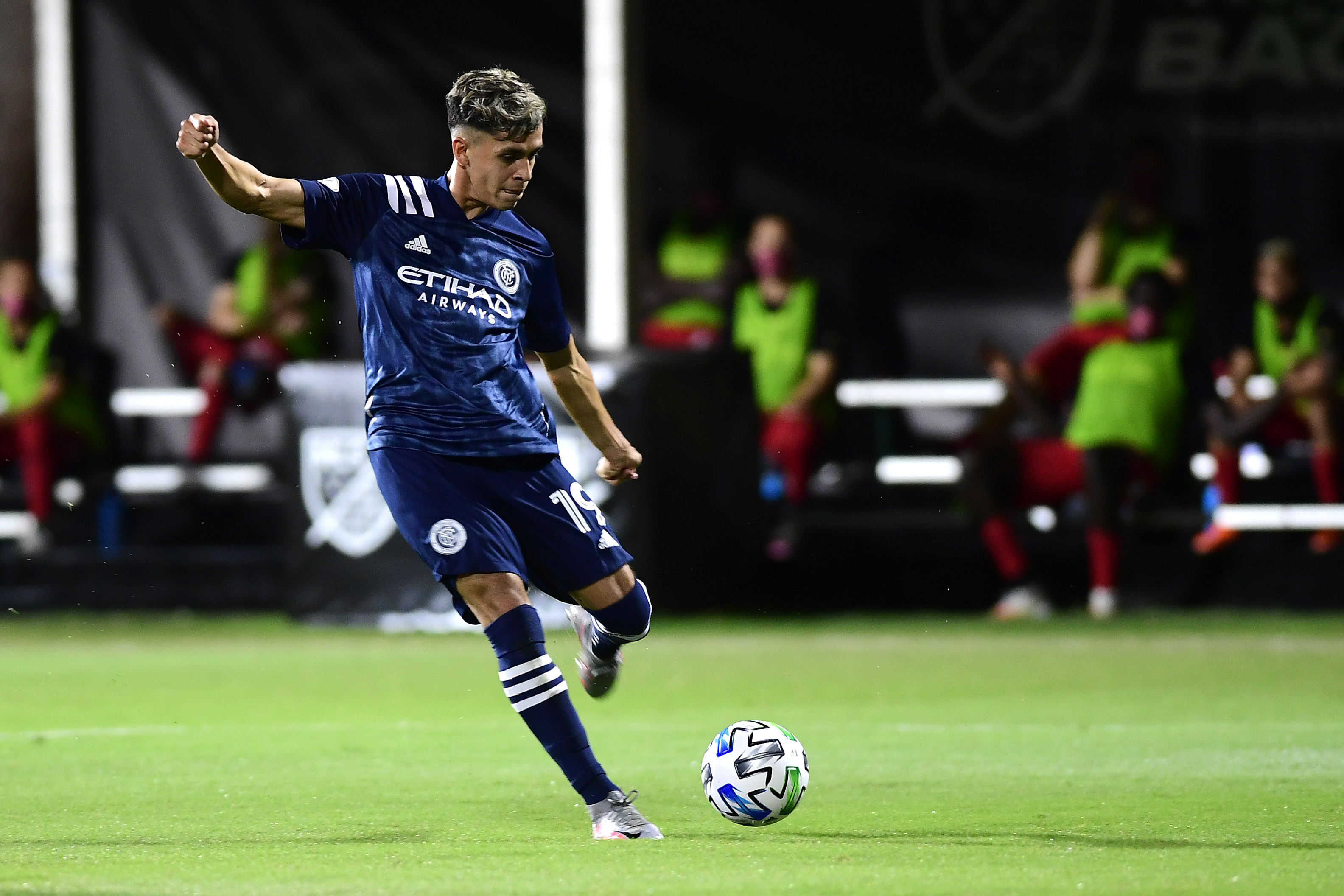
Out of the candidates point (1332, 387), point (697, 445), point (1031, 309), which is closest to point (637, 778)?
point (697, 445)

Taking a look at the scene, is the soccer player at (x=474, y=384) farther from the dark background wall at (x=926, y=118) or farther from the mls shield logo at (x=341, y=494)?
the dark background wall at (x=926, y=118)

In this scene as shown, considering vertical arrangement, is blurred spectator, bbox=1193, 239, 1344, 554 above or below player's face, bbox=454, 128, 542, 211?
below

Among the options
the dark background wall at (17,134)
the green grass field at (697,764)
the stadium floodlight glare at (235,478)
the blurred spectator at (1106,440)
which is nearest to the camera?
the green grass field at (697,764)

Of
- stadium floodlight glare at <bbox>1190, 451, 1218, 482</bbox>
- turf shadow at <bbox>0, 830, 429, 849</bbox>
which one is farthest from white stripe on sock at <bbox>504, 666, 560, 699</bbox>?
stadium floodlight glare at <bbox>1190, 451, 1218, 482</bbox>

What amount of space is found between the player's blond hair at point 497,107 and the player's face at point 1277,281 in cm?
779

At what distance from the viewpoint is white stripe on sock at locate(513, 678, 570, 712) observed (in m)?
5.63

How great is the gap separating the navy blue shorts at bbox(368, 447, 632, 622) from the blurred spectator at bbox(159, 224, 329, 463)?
27.1 ft

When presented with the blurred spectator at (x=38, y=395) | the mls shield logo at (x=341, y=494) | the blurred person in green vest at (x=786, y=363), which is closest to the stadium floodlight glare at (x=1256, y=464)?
the blurred person in green vest at (x=786, y=363)

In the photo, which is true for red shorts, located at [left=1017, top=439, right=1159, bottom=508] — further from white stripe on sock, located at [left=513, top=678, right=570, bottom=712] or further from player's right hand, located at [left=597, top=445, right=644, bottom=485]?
white stripe on sock, located at [left=513, top=678, right=570, bottom=712]

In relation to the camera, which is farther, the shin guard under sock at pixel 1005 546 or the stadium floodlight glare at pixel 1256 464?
the stadium floodlight glare at pixel 1256 464

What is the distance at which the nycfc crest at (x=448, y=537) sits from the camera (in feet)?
18.7

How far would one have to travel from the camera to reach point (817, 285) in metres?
13.6

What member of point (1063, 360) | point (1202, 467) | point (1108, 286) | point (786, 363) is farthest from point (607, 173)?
point (1202, 467)

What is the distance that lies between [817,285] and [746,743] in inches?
314
